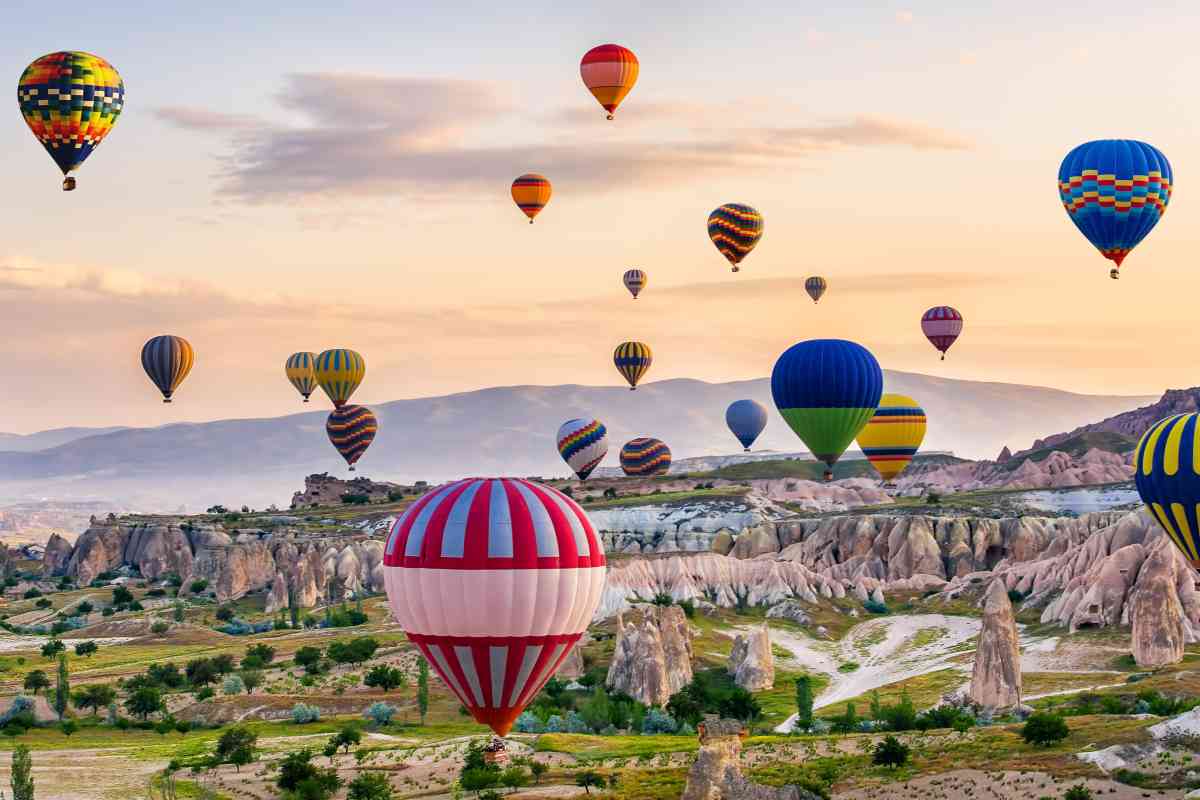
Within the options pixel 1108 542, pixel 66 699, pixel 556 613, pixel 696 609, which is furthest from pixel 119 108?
pixel 1108 542

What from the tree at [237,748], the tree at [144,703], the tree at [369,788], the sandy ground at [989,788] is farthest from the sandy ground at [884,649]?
the tree at [144,703]

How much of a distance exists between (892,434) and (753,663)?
58136 mm

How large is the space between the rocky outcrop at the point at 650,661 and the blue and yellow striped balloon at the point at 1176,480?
107 ft

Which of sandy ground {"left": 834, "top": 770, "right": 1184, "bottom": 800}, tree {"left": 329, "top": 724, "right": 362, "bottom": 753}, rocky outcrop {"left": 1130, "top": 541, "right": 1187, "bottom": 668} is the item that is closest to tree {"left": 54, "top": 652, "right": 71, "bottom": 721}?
tree {"left": 329, "top": 724, "right": 362, "bottom": 753}

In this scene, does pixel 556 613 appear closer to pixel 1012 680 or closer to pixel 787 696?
pixel 1012 680

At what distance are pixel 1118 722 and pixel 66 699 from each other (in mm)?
64783

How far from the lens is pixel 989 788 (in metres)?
70.6

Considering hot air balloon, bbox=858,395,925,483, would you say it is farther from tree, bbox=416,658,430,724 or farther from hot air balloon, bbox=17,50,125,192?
hot air balloon, bbox=17,50,125,192

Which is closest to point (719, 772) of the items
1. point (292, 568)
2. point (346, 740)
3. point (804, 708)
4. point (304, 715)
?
point (804, 708)

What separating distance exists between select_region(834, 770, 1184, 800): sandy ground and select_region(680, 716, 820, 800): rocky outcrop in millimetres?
3672

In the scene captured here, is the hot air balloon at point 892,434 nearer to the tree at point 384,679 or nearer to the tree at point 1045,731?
the tree at point 384,679

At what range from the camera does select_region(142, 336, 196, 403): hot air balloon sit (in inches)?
7042

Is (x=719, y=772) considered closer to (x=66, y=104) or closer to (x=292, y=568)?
(x=66, y=104)

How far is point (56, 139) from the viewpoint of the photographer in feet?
389
